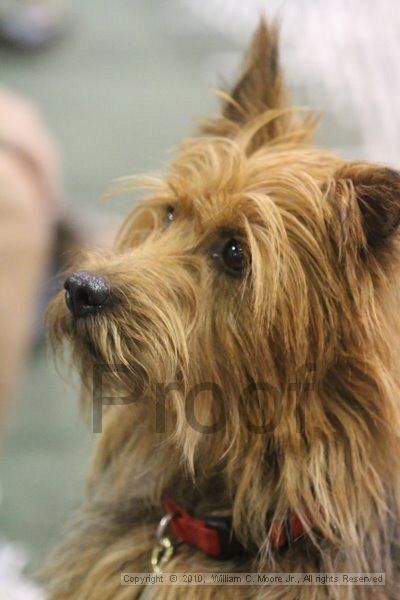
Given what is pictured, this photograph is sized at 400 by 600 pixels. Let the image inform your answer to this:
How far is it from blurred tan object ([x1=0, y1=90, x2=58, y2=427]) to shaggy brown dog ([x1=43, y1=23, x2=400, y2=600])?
0.95 metres

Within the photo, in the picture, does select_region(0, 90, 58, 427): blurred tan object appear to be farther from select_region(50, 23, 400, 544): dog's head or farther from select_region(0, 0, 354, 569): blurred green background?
select_region(50, 23, 400, 544): dog's head

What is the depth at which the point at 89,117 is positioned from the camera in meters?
5.48

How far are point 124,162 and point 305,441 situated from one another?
349 centimetres

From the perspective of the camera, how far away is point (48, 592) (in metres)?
2.00

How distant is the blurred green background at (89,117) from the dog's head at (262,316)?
3.83 ft

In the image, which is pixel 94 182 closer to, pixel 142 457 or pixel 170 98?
pixel 170 98

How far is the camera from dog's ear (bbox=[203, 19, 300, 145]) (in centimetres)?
200

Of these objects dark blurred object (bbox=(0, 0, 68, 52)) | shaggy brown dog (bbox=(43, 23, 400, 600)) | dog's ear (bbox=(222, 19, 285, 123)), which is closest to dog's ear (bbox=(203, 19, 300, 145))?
dog's ear (bbox=(222, 19, 285, 123))

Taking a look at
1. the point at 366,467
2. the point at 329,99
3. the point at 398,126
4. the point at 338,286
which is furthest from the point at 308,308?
the point at 329,99

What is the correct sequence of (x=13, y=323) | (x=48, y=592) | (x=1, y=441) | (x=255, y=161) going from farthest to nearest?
(x=1, y=441), (x=13, y=323), (x=48, y=592), (x=255, y=161)

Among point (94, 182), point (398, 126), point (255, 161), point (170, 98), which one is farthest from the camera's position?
point (170, 98)

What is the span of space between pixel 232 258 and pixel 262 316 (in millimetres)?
162

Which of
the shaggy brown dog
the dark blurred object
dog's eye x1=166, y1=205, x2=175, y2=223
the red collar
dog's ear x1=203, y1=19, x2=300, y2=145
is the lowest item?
the red collar

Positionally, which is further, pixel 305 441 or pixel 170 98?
pixel 170 98
